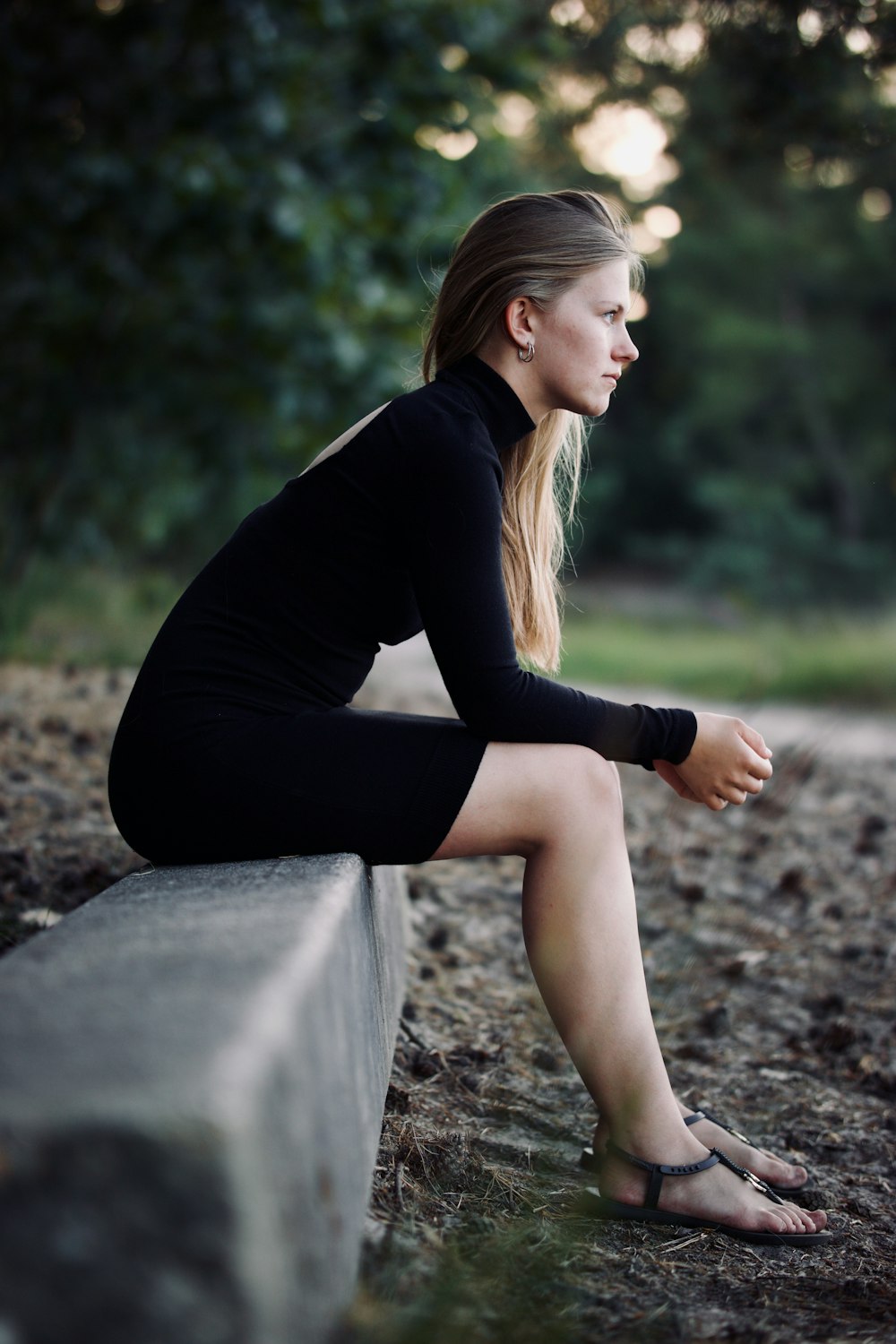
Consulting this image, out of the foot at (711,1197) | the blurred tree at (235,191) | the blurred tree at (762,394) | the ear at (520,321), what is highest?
the blurred tree at (762,394)

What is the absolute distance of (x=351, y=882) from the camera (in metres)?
1.76

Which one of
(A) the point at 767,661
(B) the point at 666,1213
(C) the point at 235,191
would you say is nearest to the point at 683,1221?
(B) the point at 666,1213

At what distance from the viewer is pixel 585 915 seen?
1.93 meters

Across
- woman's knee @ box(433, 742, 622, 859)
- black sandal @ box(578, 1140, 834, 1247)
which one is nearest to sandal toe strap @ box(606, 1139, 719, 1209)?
black sandal @ box(578, 1140, 834, 1247)

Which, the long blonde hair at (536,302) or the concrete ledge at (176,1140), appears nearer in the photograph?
the concrete ledge at (176,1140)

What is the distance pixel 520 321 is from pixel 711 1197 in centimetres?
149

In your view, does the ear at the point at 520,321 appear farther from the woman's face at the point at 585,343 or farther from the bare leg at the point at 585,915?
the bare leg at the point at 585,915

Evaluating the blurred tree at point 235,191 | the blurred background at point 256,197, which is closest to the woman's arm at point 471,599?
the blurred background at point 256,197

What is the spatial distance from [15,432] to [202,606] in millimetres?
6853

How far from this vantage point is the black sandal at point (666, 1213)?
6.48 ft

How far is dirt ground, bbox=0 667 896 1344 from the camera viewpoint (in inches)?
62.9

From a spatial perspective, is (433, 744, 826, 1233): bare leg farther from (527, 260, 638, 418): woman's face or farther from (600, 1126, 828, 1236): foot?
(527, 260, 638, 418): woman's face

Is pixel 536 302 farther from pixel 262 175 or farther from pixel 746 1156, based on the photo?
pixel 262 175

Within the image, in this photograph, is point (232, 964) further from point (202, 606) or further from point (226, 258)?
point (226, 258)
